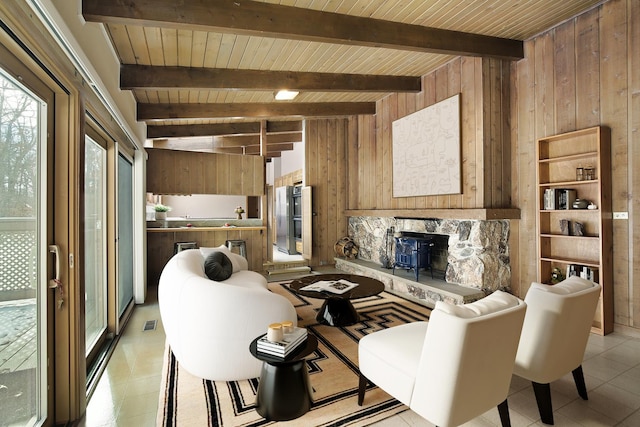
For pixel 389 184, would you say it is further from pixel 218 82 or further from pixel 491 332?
pixel 491 332

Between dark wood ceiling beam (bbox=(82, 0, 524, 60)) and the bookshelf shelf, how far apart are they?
1.33m

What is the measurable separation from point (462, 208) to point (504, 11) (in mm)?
2161

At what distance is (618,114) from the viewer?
3.06 meters

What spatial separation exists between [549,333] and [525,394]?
0.65 meters

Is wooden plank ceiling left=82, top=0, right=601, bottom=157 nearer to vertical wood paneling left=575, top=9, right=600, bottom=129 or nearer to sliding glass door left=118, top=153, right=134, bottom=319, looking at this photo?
vertical wood paneling left=575, top=9, right=600, bottom=129

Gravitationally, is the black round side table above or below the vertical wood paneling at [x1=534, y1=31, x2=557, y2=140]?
below

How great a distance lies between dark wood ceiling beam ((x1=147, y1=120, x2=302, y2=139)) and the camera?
606 centimetres

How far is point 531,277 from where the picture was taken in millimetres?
3809

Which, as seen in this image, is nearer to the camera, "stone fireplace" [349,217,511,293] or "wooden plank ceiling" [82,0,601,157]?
"wooden plank ceiling" [82,0,601,157]

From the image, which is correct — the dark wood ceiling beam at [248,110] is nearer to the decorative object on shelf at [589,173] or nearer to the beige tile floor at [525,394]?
the beige tile floor at [525,394]

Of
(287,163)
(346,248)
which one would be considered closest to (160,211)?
(346,248)

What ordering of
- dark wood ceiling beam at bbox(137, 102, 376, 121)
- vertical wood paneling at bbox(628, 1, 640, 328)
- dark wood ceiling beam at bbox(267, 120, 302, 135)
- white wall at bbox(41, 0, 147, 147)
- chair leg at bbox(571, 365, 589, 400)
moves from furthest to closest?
dark wood ceiling beam at bbox(267, 120, 302, 135)
dark wood ceiling beam at bbox(137, 102, 376, 121)
vertical wood paneling at bbox(628, 1, 640, 328)
chair leg at bbox(571, 365, 589, 400)
white wall at bbox(41, 0, 147, 147)

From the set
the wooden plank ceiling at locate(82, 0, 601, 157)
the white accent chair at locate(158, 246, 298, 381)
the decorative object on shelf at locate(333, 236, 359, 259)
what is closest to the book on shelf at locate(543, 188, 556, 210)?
the wooden plank ceiling at locate(82, 0, 601, 157)

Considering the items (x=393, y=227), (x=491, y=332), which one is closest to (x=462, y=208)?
(x=393, y=227)
